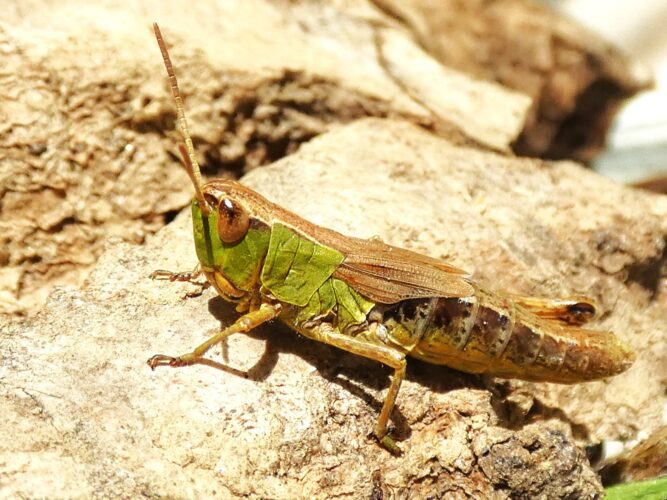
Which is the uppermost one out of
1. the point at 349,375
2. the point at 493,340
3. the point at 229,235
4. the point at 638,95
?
the point at 638,95

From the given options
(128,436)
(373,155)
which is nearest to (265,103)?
(373,155)

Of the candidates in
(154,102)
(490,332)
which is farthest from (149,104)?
(490,332)

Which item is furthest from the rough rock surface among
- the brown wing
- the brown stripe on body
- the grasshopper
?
the brown stripe on body

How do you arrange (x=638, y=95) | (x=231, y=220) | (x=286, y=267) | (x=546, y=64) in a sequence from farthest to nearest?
1. (x=638, y=95)
2. (x=546, y=64)
3. (x=286, y=267)
4. (x=231, y=220)

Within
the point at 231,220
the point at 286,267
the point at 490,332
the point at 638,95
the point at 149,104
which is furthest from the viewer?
the point at 638,95

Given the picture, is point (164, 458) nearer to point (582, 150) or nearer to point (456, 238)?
point (456, 238)

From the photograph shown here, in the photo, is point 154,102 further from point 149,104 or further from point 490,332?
point 490,332

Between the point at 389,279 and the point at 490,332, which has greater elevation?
the point at 389,279
